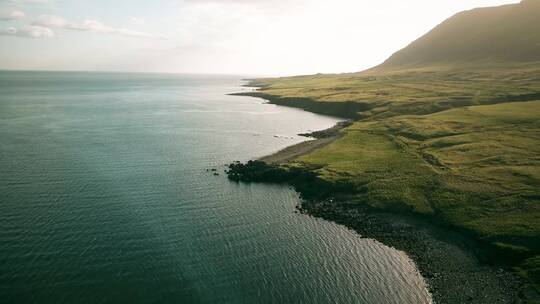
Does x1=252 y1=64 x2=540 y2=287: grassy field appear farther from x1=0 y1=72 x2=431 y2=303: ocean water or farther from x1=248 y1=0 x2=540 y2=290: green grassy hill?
x1=0 y1=72 x2=431 y2=303: ocean water

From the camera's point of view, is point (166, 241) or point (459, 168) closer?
point (166, 241)

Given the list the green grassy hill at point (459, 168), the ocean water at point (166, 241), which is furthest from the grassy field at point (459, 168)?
the ocean water at point (166, 241)

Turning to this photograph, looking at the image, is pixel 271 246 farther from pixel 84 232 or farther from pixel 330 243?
pixel 84 232

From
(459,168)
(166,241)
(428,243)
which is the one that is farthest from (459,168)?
(166,241)

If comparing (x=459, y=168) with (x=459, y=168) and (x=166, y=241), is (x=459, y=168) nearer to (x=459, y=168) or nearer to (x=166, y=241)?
(x=459, y=168)

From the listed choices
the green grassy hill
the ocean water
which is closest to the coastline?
the green grassy hill

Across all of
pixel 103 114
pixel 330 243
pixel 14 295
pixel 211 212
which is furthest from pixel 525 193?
pixel 103 114

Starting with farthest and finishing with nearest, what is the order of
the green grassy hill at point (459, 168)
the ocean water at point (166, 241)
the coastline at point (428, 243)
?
1. the green grassy hill at point (459, 168)
2. the coastline at point (428, 243)
3. the ocean water at point (166, 241)

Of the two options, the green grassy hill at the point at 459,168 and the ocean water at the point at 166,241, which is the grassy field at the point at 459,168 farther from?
the ocean water at the point at 166,241
